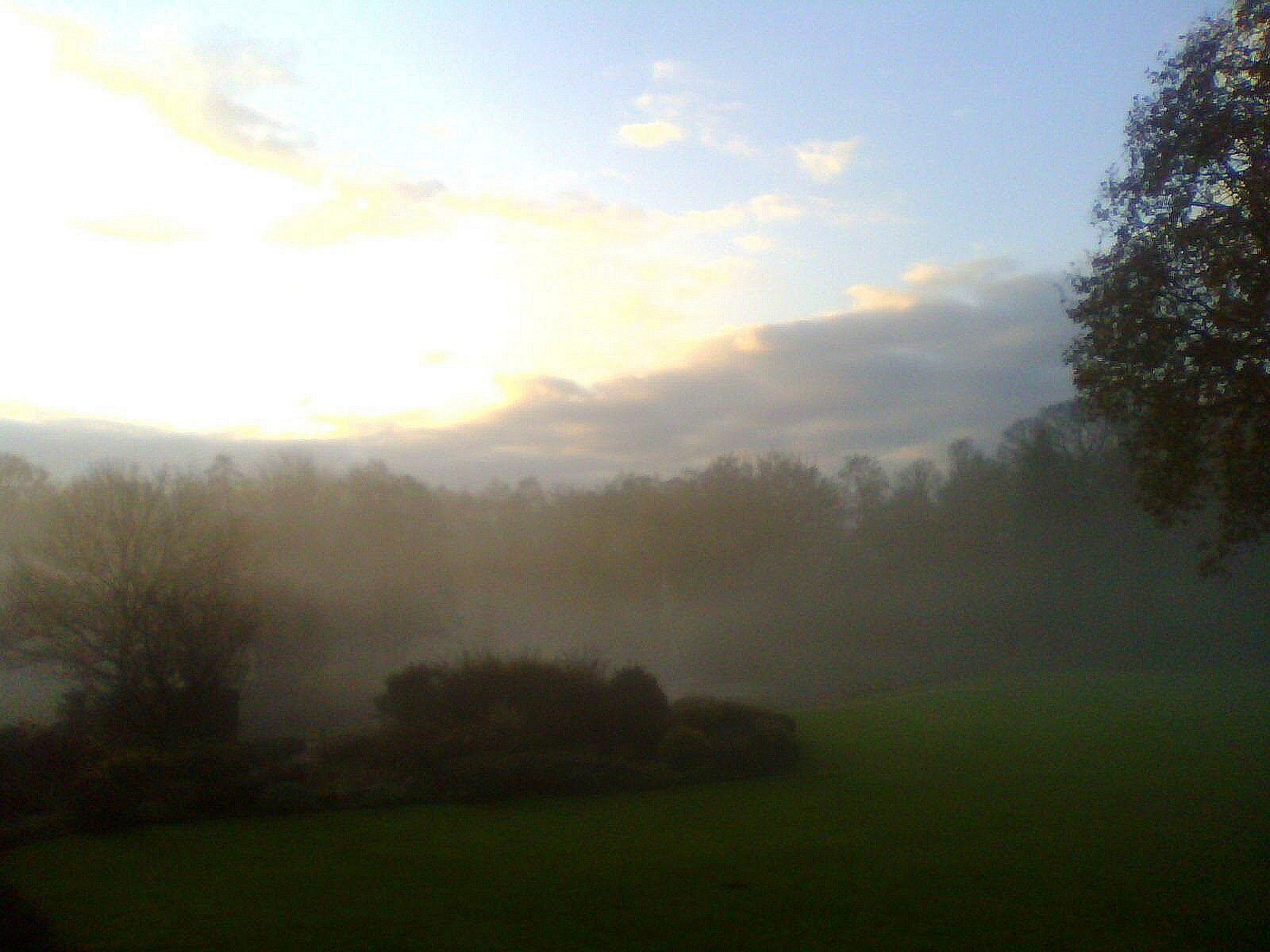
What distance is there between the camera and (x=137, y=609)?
22062mm

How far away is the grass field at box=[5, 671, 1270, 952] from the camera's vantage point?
8.66 metres

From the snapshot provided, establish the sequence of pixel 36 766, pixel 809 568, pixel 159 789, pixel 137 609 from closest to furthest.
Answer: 1. pixel 159 789
2. pixel 36 766
3. pixel 137 609
4. pixel 809 568

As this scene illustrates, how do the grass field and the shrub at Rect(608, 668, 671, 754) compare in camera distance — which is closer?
Result: the grass field

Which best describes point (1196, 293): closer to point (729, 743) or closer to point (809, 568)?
point (729, 743)

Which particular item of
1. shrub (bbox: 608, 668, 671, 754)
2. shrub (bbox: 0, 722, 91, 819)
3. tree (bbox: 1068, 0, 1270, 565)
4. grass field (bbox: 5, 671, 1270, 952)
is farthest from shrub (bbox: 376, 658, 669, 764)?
tree (bbox: 1068, 0, 1270, 565)

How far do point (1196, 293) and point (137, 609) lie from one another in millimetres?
20853

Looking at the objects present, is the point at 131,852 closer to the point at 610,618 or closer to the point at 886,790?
the point at 886,790

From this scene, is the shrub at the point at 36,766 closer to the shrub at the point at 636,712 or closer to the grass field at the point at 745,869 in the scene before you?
the grass field at the point at 745,869

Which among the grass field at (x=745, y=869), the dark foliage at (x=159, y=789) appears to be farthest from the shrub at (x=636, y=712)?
the dark foliage at (x=159, y=789)

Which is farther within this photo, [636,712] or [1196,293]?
[636,712]

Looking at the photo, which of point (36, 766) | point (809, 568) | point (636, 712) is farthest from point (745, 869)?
point (809, 568)

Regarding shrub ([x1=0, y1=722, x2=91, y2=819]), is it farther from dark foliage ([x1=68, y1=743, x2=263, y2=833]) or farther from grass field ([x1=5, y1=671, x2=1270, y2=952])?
grass field ([x1=5, y1=671, x2=1270, y2=952])

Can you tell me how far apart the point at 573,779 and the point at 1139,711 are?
54.8ft

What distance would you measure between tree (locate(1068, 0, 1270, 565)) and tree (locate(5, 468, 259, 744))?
718 inches
